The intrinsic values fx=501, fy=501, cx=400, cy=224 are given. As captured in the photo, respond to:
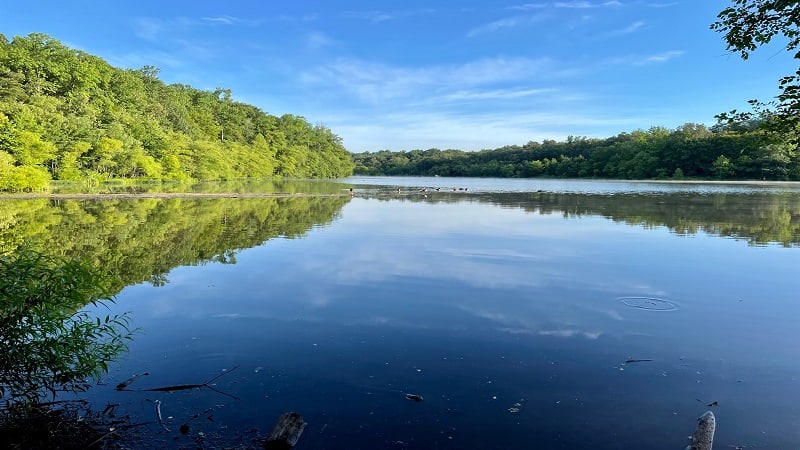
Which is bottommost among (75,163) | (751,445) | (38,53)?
(751,445)

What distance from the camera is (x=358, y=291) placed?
1061 centimetres

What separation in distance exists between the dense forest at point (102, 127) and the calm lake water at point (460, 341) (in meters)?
28.3

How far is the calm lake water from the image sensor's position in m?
5.14

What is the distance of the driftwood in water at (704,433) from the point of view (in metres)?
4.57

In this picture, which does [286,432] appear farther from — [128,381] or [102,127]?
[102,127]

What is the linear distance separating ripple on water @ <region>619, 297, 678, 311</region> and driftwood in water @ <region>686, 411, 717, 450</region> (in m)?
4.63

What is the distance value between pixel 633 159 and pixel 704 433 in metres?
132

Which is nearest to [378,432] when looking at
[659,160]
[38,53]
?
[38,53]

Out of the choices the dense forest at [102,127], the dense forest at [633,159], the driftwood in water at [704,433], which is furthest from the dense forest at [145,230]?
the dense forest at [633,159]

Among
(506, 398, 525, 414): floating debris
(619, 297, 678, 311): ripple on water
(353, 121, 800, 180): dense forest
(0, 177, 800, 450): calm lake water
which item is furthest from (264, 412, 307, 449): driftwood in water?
(353, 121, 800, 180): dense forest

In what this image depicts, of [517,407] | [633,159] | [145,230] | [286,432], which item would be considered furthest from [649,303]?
[633,159]

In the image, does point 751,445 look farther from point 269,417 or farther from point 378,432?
point 269,417

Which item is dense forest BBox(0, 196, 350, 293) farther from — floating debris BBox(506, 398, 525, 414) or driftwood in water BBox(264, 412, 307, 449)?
floating debris BBox(506, 398, 525, 414)

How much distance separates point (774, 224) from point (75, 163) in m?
55.5
